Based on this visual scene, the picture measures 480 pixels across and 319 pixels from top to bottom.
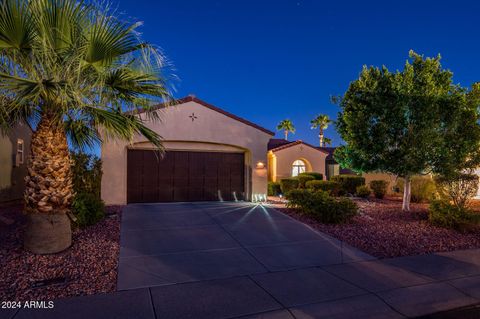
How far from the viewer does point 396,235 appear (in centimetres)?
728

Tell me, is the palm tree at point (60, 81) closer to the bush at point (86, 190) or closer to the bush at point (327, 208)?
the bush at point (86, 190)

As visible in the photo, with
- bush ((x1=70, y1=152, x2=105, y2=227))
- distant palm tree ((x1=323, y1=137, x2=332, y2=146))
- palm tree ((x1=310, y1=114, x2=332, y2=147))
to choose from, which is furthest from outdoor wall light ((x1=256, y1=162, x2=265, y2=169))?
palm tree ((x1=310, y1=114, x2=332, y2=147))

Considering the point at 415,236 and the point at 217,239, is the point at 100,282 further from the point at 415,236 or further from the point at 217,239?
the point at 415,236

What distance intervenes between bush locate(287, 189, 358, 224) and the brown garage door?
14.3 feet

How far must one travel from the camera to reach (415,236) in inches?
286

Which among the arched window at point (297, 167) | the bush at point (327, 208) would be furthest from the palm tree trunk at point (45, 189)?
the arched window at point (297, 167)

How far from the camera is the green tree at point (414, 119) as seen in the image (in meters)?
9.34

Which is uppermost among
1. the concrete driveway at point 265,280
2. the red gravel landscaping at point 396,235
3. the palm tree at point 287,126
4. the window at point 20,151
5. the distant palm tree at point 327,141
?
the palm tree at point 287,126

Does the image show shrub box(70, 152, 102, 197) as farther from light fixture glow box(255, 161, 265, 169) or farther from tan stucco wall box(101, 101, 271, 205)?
light fixture glow box(255, 161, 265, 169)

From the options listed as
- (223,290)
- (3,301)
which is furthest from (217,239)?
(3,301)

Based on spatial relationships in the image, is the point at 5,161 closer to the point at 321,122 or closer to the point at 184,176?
the point at 184,176

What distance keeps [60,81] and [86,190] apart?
17.4 ft

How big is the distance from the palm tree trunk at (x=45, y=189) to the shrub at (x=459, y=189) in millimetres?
10232

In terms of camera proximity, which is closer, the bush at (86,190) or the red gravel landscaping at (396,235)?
the red gravel landscaping at (396,235)
